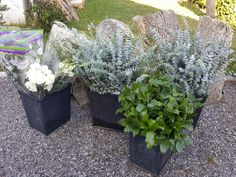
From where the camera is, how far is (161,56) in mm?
2701

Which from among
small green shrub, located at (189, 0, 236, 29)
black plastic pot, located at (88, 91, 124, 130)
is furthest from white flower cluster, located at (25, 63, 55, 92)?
small green shrub, located at (189, 0, 236, 29)

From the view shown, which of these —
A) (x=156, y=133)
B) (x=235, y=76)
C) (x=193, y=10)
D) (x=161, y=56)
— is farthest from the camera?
(x=193, y=10)

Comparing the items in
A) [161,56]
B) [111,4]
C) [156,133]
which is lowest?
[111,4]

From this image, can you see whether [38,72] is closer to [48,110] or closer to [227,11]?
[48,110]

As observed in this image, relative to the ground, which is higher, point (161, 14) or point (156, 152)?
point (161, 14)

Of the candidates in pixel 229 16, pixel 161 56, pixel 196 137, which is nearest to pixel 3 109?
pixel 161 56

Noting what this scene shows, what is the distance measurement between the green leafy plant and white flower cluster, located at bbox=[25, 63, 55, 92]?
608 millimetres

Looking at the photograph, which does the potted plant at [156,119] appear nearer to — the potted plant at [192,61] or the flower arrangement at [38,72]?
the potted plant at [192,61]

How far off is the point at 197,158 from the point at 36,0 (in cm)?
409

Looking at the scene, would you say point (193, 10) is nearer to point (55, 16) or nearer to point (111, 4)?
point (111, 4)

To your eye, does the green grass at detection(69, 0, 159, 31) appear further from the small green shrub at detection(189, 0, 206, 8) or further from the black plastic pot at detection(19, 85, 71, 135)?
the black plastic pot at detection(19, 85, 71, 135)

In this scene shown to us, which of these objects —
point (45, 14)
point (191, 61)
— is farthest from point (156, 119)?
point (45, 14)

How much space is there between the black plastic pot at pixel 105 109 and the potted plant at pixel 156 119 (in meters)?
0.34

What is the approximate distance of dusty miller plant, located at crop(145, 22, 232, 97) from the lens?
8.11 ft
